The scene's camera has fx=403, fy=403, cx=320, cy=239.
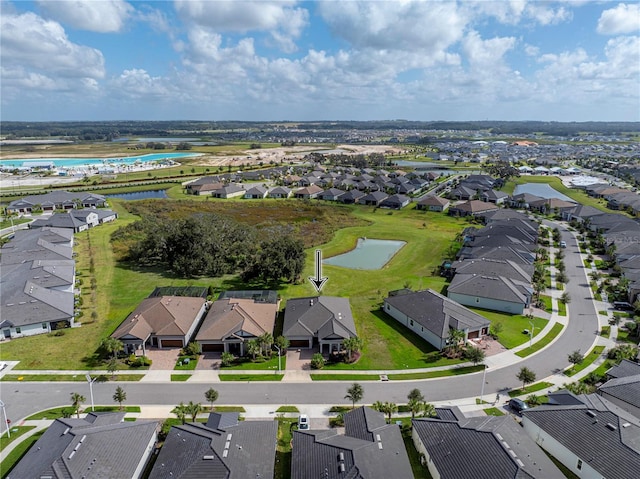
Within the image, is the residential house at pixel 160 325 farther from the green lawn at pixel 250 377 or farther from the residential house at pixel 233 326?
the green lawn at pixel 250 377

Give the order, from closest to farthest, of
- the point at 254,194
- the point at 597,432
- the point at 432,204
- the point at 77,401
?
the point at 597,432 → the point at 77,401 → the point at 432,204 → the point at 254,194

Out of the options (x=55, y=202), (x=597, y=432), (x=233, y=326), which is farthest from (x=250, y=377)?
(x=55, y=202)

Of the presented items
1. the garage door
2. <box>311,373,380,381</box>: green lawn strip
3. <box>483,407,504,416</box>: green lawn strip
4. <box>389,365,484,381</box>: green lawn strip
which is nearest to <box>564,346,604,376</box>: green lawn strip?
<box>389,365,484,381</box>: green lawn strip

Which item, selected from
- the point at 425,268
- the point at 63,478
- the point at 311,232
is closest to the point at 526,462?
the point at 63,478

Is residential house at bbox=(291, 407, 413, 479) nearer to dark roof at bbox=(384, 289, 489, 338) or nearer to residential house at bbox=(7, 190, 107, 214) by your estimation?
dark roof at bbox=(384, 289, 489, 338)

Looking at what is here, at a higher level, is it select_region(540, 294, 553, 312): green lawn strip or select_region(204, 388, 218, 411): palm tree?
select_region(204, 388, 218, 411): palm tree

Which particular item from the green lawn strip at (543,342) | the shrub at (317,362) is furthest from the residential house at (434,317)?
the shrub at (317,362)

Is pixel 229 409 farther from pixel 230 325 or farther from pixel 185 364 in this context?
pixel 230 325
